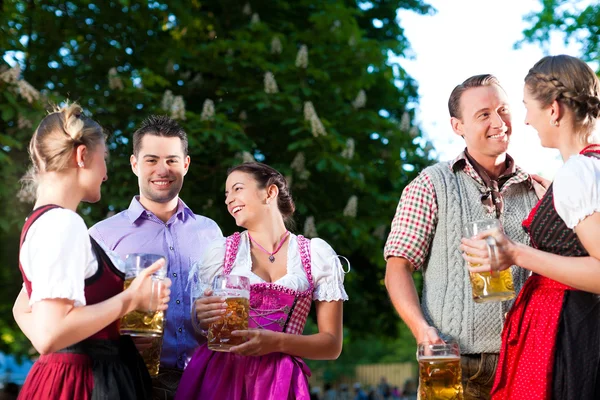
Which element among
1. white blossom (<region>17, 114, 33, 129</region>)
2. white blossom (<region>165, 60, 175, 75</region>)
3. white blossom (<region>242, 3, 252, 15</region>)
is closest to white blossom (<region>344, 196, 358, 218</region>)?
white blossom (<region>165, 60, 175, 75</region>)

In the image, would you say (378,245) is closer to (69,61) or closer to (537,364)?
(69,61)

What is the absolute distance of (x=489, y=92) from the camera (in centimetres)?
327

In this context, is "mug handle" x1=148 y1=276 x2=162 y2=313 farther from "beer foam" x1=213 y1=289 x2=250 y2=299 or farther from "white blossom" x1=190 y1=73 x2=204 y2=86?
"white blossom" x1=190 y1=73 x2=204 y2=86

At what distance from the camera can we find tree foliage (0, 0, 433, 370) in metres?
6.81

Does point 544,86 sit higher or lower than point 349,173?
lower

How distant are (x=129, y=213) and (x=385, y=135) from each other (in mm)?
4518

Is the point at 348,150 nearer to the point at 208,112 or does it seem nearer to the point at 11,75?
the point at 208,112

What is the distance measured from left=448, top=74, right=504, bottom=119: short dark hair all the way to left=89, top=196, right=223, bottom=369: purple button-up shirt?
134cm

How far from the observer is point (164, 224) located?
12.7 feet

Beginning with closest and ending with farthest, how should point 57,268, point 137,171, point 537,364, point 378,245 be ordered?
point 57,268
point 537,364
point 137,171
point 378,245

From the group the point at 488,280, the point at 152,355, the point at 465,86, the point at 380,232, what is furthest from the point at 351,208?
the point at 488,280

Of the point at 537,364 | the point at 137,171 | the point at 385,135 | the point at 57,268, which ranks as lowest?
the point at 537,364

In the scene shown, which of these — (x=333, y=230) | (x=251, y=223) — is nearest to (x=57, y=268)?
(x=251, y=223)

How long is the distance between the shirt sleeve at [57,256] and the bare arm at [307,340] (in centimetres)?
68
